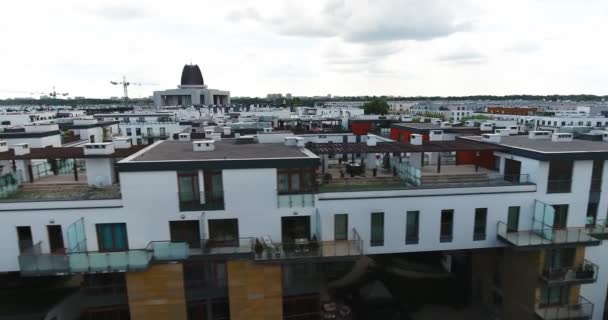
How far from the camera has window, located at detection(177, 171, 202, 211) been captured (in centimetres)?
2170

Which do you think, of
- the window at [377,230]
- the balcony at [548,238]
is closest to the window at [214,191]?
the window at [377,230]

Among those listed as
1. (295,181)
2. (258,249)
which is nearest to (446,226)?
(295,181)

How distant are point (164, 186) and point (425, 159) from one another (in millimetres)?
22727

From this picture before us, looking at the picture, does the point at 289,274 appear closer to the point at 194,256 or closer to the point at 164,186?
the point at 194,256

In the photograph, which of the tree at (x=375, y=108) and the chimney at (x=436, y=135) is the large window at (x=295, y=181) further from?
the tree at (x=375, y=108)

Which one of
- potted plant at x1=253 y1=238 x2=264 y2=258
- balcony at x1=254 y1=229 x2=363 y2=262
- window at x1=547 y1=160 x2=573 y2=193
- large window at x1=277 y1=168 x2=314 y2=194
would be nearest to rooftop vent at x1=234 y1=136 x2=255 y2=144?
large window at x1=277 y1=168 x2=314 y2=194

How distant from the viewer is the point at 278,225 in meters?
22.6

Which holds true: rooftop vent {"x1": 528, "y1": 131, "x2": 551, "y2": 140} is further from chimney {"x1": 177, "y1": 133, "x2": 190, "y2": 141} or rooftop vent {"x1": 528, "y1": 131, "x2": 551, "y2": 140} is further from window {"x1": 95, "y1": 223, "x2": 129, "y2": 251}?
window {"x1": 95, "y1": 223, "x2": 129, "y2": 251}

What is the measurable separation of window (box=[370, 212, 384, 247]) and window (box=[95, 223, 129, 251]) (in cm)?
1485

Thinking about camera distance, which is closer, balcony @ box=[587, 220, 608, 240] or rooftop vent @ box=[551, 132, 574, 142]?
balcony @ box=[587, 220, 608, 240]

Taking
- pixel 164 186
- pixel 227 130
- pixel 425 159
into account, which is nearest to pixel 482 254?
pixel 425 159

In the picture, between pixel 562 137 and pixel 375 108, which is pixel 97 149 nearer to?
pixel 562 137

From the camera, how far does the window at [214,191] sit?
71.5 feet

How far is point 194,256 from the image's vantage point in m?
21.5
